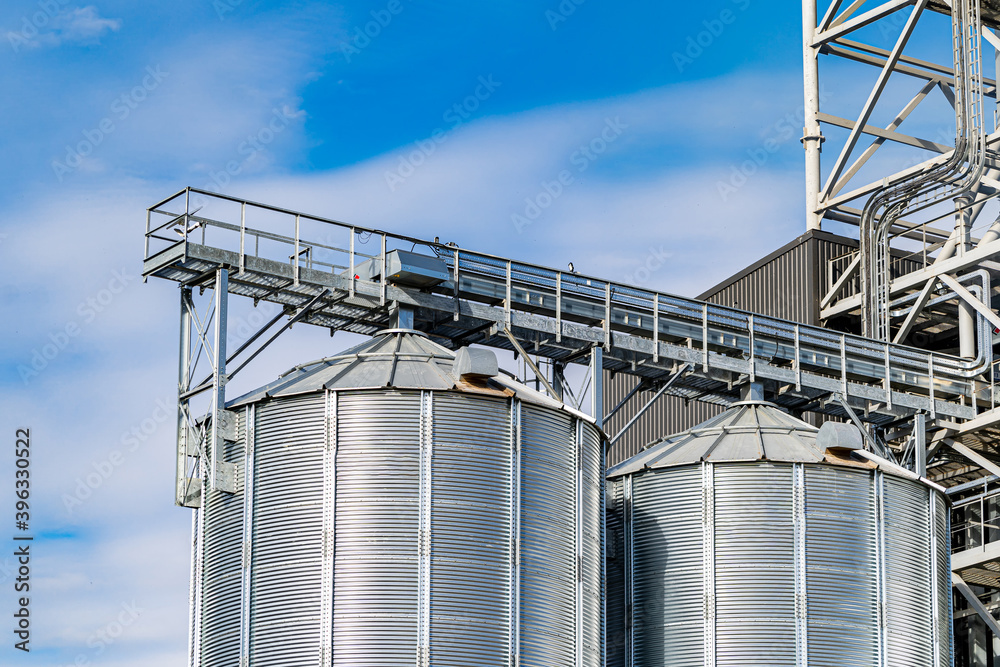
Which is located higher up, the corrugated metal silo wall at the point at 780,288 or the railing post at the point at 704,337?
the corrugated metal silo wall at the point at 780,288

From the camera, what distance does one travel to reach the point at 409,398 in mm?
35875

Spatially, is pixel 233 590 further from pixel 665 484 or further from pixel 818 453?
pixel 818 453

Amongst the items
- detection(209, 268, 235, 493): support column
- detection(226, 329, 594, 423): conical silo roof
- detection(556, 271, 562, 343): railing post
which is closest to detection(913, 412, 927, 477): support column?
detection(556, 271, 562, 343): railing post

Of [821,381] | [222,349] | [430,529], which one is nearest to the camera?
[430,529]

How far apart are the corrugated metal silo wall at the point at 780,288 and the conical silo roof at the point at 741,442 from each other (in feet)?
34.8

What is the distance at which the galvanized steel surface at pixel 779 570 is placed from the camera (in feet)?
133

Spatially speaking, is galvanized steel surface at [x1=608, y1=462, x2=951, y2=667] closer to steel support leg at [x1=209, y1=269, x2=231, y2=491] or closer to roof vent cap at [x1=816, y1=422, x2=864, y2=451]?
roof vent cap at [x1=816, y1=422, x2=864, y2=451]

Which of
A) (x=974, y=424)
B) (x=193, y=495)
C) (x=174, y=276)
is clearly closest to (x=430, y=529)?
(x=193, y=495)

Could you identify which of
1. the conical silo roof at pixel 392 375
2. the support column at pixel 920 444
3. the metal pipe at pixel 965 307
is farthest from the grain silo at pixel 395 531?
the metal pipe at pixel 965 307

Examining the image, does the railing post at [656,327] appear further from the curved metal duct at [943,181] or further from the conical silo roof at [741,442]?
the curved metal duct at [943,181]

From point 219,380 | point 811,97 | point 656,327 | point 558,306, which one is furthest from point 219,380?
point 811,97

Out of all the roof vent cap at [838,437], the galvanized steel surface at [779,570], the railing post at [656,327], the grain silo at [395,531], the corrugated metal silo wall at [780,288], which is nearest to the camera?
the grain silo at [395,531]

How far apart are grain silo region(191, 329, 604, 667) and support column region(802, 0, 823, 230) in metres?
24.3

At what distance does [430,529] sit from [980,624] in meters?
23.8
